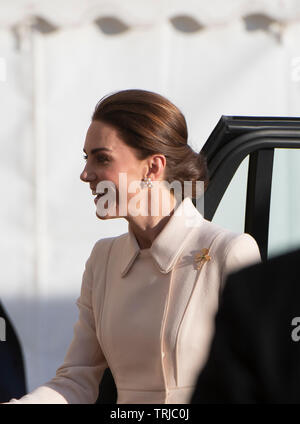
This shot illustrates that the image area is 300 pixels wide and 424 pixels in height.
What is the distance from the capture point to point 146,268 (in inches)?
79.7

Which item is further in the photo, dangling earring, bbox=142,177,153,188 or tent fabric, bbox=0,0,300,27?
tent fabric, bbox=0,0,300,27

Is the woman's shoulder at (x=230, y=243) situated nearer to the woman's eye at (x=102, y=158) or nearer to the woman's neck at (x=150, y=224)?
the woman's neck at (x=150, y=224)

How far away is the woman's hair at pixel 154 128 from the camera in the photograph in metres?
1.99

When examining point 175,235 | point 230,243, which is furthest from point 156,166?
point 230,243

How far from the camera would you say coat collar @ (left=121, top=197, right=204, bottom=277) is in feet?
6.47

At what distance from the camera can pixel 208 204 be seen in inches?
80.5

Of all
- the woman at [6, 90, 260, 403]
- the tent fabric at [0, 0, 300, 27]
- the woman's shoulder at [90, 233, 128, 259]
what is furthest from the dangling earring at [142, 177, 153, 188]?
the tent fabric at [0, 0, 300, 27]

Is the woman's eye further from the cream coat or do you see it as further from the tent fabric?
the tent fabric

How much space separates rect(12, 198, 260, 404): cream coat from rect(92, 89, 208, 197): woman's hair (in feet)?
0.30

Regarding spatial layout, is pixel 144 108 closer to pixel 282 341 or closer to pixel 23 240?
pixel 282 341

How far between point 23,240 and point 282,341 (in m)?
3.34

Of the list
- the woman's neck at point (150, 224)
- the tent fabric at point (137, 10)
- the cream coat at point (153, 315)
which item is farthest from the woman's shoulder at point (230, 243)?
the tent fabric at point (137, 10)

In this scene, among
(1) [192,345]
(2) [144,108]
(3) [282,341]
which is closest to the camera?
(3) [282,341]
